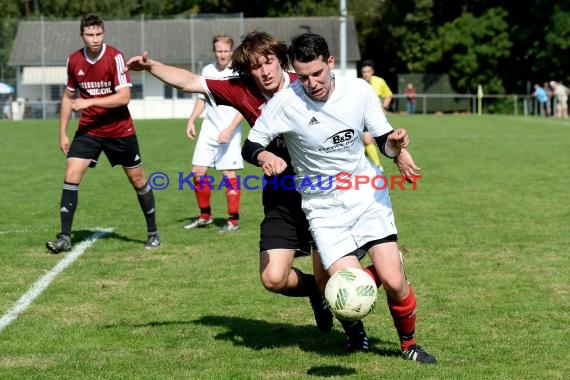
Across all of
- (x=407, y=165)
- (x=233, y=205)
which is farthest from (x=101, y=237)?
(x=407, y=165)

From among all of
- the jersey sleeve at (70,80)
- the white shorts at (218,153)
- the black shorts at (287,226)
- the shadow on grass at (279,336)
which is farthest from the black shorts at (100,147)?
the black shorts at (287,226)

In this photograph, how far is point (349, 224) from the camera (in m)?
5.44

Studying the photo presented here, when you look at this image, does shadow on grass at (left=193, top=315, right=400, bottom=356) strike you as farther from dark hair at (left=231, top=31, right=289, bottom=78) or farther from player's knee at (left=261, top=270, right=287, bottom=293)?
dark hair at (left=231, top=31, right=289, bottom=78)

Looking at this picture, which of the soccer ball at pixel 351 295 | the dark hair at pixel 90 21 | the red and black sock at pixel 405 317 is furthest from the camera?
the dark hair at pixel 90 21

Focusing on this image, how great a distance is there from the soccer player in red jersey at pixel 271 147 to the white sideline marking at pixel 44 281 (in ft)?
6.25

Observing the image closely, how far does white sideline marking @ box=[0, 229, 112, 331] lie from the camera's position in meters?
6.66

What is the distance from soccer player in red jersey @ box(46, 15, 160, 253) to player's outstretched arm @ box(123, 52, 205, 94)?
2.85 meters

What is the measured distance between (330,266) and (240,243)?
15.0 ft

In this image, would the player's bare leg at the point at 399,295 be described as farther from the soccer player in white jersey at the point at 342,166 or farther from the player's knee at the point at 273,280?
the player's knee at the point at 273,280

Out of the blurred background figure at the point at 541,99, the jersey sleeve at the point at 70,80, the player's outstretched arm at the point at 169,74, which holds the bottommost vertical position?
the player's outstretched arm at the point at 169,74

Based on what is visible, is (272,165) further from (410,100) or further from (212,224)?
(410,100)

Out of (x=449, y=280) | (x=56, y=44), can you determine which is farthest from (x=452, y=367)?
(x=56, y=44)

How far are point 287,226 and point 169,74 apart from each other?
1.21 metres

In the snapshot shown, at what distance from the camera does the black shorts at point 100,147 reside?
9.34m
